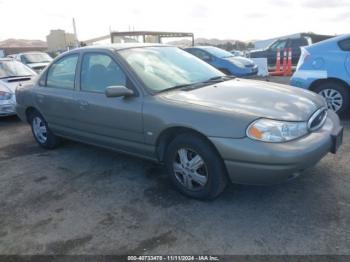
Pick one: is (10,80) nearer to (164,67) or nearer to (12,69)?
(12,69)

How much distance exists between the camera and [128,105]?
12.5ft

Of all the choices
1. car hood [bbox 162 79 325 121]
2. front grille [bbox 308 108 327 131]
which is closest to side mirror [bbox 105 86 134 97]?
car hood [bbox 162 79 325 121]

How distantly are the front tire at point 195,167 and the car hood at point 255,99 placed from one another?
0.38m

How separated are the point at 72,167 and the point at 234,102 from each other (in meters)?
2.54

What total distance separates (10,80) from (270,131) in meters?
6.84

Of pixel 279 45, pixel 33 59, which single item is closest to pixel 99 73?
pixel 33 59

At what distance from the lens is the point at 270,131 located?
299 cm

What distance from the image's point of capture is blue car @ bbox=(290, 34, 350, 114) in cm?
592

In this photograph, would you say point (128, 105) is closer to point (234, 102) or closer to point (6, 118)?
point (234, 102)

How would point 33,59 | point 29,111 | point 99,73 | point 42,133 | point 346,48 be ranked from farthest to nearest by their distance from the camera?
point 33,59 → point 346,48 → point 29,111 → point 42,133 → point 99,73

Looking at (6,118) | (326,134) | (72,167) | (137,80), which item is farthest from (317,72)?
(6,118)

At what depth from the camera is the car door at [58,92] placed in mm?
4645

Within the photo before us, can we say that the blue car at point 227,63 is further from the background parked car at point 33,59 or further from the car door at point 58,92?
the car door at point 58,92

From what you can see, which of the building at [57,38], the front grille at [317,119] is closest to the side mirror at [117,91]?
the front grille at [317,119]
